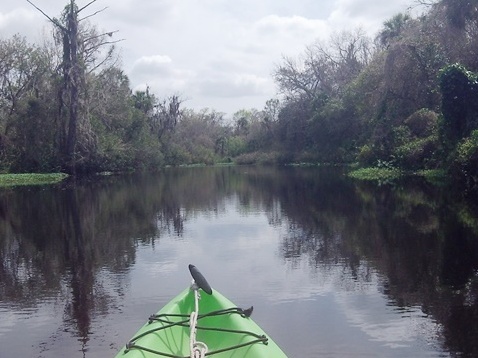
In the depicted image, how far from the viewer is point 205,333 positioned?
17.7 feet

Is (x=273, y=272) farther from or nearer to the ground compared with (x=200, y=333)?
nearer to the ground

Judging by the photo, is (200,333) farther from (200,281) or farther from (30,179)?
(30,179)

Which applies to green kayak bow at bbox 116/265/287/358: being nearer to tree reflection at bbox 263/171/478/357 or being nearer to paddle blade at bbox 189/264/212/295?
paddle blade at bbox 189/264/212/295

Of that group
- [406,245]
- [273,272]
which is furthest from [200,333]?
[406,245]

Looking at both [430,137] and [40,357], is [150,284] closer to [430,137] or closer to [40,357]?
[40,357]

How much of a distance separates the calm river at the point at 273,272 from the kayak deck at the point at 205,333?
40.6 inches

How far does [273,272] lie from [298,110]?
5283 centimetres

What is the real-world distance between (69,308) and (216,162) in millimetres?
64676

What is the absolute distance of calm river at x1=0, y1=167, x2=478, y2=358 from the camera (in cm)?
675

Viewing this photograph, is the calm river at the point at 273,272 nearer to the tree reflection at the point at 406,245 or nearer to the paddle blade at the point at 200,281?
the tree reflection at the point at 406,245

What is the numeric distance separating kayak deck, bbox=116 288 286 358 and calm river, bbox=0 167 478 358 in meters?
1.03

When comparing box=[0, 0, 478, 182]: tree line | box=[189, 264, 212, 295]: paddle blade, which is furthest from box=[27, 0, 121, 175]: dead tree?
box=[189, 264, 212, 295]: paddle blade

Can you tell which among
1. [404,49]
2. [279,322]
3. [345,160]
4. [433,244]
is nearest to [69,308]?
[279,322]

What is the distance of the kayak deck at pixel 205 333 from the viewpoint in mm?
4777
